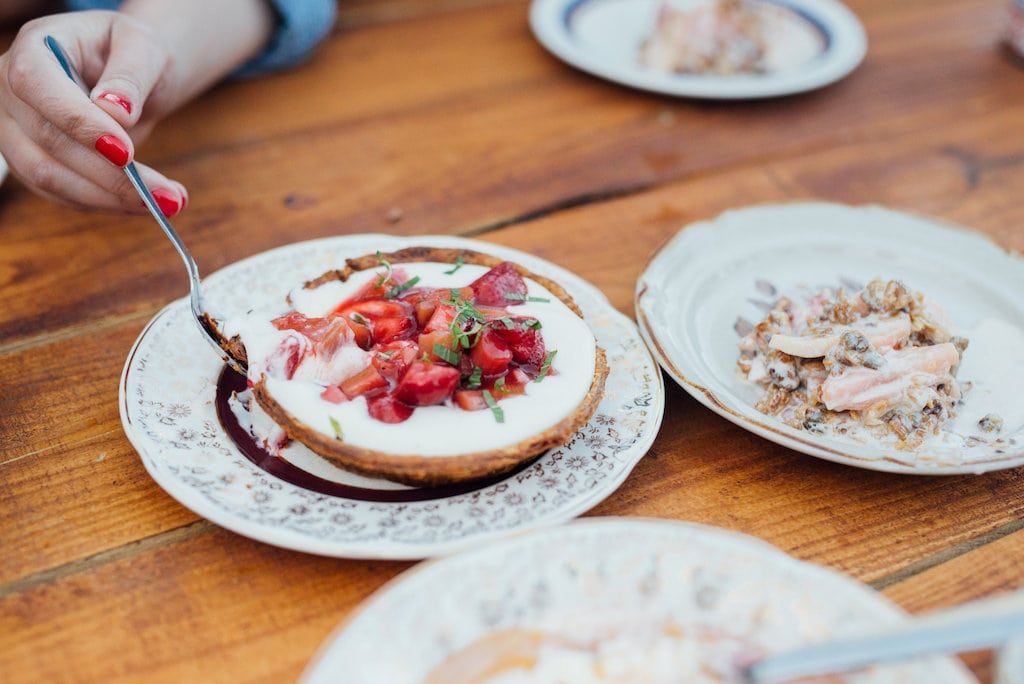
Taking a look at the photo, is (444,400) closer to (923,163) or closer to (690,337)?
(690,337)

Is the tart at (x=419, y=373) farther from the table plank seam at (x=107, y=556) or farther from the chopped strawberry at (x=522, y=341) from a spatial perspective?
the table plank seam at (x=107, y=556)

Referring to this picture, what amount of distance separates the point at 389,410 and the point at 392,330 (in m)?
0.19

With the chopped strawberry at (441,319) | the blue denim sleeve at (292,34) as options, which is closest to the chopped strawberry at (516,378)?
the chopped strawberry at (441,319)

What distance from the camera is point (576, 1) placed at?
2.94 meters

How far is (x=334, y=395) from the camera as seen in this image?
132 cm

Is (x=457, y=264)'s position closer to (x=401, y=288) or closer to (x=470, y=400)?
(x=401, y=288)

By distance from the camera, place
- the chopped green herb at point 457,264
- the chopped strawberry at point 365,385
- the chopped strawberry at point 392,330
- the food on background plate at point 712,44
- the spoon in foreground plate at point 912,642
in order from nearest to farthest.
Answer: the spoon in foreground plate at point 912,642, the chopped strawberry at point 365,385, the chopped strawberry at point 392,330, the chopped green herb at point 457,264, the food on background plate at point 712,44

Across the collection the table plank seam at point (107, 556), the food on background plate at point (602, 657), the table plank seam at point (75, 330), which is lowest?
the table plank seam at point (75, 330)

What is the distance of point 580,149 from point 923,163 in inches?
36.4

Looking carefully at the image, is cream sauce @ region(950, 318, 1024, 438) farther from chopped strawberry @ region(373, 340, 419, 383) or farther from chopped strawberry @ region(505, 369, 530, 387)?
chopped strawberry @ region(373, 340, 419, 383)

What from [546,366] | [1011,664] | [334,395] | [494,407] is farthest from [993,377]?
[334,395]

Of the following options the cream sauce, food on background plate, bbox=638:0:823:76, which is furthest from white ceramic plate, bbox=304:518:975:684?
food on background plate, bbox=638:0:823:76

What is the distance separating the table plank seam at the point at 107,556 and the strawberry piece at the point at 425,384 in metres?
0.35

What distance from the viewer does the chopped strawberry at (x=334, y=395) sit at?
1.31 metres
